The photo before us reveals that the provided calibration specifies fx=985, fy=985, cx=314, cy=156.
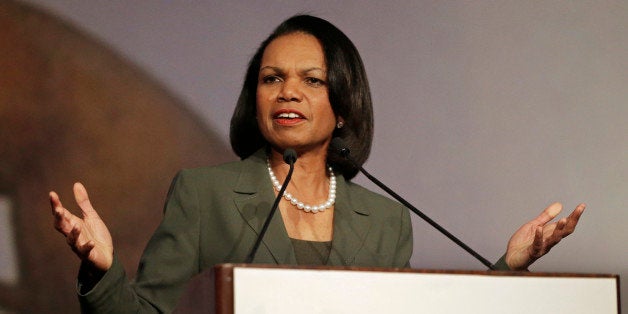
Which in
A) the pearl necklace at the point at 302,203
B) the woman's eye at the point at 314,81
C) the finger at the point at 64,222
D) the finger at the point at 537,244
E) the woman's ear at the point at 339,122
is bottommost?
the finger at the point at 537,244

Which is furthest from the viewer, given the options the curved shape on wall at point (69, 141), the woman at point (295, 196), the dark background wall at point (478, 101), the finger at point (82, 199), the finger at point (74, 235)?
the dark background wall at point (478, 101)

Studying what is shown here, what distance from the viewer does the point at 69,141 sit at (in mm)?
2639

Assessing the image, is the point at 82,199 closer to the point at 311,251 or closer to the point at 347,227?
the point at 311,251

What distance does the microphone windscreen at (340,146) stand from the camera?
218 centimetres

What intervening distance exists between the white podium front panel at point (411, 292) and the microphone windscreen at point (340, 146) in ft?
2.22

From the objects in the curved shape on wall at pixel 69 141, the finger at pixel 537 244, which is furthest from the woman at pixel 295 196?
the curved shape on wall at pixel 69 141

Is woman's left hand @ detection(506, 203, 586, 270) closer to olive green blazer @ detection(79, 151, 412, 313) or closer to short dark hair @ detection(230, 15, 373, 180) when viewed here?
olive green blazer @ detection(79, 151, 412, 313)

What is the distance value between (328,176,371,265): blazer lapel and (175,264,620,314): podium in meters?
0.59

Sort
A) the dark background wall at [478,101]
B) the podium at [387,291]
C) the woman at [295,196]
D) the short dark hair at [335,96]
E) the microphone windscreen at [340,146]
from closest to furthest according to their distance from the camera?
the podium at [387,291]
the woman at [295,196]
the microphone windscreen at [340,146]
the short dark hair at [335,96]
the dark background wall at [478,101]

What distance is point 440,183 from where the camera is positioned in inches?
116

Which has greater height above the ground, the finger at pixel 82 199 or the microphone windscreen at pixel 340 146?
the microphone windscreen at pixel 340 146

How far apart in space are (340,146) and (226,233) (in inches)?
13.1

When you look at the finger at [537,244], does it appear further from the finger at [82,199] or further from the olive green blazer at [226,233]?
the finger at [82,199]

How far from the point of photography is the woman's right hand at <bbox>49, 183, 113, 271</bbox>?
5.46 ft
